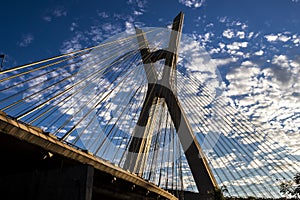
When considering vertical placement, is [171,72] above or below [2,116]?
above

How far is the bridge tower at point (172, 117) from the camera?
26394mm

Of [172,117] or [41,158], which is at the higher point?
[172,117]

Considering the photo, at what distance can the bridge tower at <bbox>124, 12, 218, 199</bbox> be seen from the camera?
26394mm

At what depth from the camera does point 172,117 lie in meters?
31.0

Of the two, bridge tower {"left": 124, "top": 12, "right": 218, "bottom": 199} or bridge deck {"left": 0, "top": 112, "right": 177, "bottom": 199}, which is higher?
bridge tower {"left": 124, "top": 12, "right": 218, "bottom": 199}

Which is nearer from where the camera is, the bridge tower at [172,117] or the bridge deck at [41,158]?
the bridge deck at [41,158]

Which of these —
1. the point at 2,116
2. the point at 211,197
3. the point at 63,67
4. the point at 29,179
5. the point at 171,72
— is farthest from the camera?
the point at 171,72

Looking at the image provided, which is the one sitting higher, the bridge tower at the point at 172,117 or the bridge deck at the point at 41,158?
the bridge tower at the point at 172,117

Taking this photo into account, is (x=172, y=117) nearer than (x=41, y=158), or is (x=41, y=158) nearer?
(x=41, y=158)

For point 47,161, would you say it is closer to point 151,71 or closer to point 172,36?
point 151,71

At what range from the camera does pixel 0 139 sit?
33.3 ft

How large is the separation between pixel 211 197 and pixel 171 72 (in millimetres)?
14876

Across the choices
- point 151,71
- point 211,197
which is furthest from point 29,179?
point 151,71

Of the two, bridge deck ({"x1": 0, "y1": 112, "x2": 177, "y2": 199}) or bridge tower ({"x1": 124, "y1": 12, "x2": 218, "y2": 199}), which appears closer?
bridge deck ({"x1": 0, "y1": 112, "x2": 177, "y2": 199})
